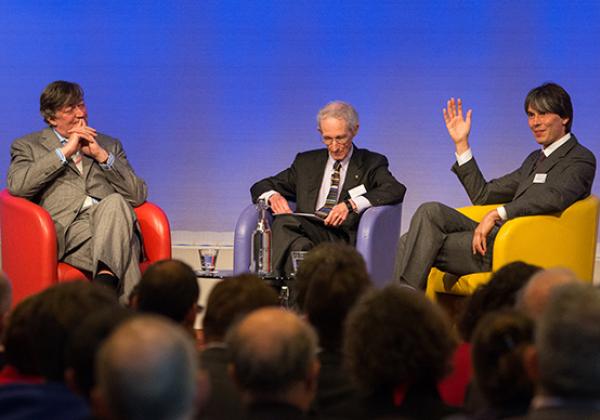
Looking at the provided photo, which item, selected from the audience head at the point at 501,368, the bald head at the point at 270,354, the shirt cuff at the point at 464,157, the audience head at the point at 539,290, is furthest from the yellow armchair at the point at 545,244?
the bald head at the point at 270,354

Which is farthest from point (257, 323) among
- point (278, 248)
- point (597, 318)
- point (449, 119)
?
point (449, 119)

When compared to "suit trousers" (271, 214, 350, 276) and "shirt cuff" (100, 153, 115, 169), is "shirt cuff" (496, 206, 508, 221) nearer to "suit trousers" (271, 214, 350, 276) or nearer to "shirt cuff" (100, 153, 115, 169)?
"suit trousers" (271, 214, 350, 276)

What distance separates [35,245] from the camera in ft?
16.3

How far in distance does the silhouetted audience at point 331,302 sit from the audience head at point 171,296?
1.10 ft

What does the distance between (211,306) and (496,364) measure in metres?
0.92

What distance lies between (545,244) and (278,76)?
2.67 meters

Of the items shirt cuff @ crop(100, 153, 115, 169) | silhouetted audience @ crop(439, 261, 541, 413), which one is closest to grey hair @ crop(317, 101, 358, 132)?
shirt cuff @ crop(100, 153, 115, 169)

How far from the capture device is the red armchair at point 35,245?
4.97m

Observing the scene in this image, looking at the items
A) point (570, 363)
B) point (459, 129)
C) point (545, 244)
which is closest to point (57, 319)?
point (570, 363)

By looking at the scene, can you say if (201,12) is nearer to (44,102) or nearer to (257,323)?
(44,102)

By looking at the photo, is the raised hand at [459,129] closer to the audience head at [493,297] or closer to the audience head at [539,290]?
the audience head at [493,297]

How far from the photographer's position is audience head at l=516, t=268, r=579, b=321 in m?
2.58

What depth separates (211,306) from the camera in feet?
9.14

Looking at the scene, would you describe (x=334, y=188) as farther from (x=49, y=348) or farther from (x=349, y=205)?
(x=49, y=348)
